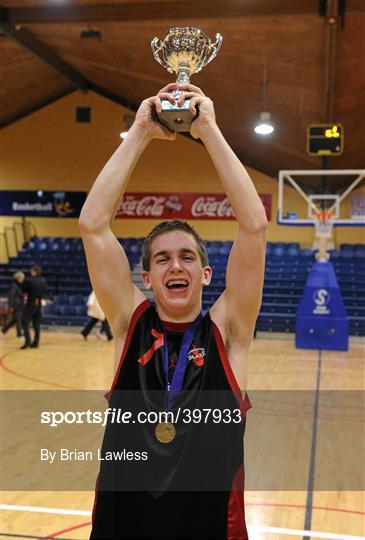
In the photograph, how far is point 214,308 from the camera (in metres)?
2.01

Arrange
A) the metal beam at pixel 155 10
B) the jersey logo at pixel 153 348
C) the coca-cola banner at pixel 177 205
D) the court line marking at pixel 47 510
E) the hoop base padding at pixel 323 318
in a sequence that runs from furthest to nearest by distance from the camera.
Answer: the coca-cola banner at pixel 177 205 → the hoop base padding at pixel 323 318 → the metal beam at pixel 155 10 → the court line marking at pixel 47 510 → the jersey logo at pixel 153 348

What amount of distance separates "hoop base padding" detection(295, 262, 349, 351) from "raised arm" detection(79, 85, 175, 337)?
12584 millimetres

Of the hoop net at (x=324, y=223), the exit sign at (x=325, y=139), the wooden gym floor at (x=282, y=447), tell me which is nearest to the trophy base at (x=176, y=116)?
the wooden gym floor at (x=282, y=447)

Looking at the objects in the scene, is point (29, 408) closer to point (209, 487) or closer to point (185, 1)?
point (209, 487)

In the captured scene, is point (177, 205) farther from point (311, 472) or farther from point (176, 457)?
point (176, 457)

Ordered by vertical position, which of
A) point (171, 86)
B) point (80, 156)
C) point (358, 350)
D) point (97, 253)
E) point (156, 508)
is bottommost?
point (358, 350)

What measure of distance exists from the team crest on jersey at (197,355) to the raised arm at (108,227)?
24 cm

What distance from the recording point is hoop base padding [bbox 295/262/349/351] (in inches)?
559

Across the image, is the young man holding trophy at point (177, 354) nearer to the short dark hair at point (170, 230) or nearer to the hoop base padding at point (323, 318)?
the short dark hair at point (170, 230)

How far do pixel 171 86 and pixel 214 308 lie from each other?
2.31ft

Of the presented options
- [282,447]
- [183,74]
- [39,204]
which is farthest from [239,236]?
[39,204]

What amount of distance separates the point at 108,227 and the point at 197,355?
49 centimetres

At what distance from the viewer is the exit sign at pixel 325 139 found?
484 inches

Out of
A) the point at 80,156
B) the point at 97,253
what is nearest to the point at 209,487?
the point at 97,253
